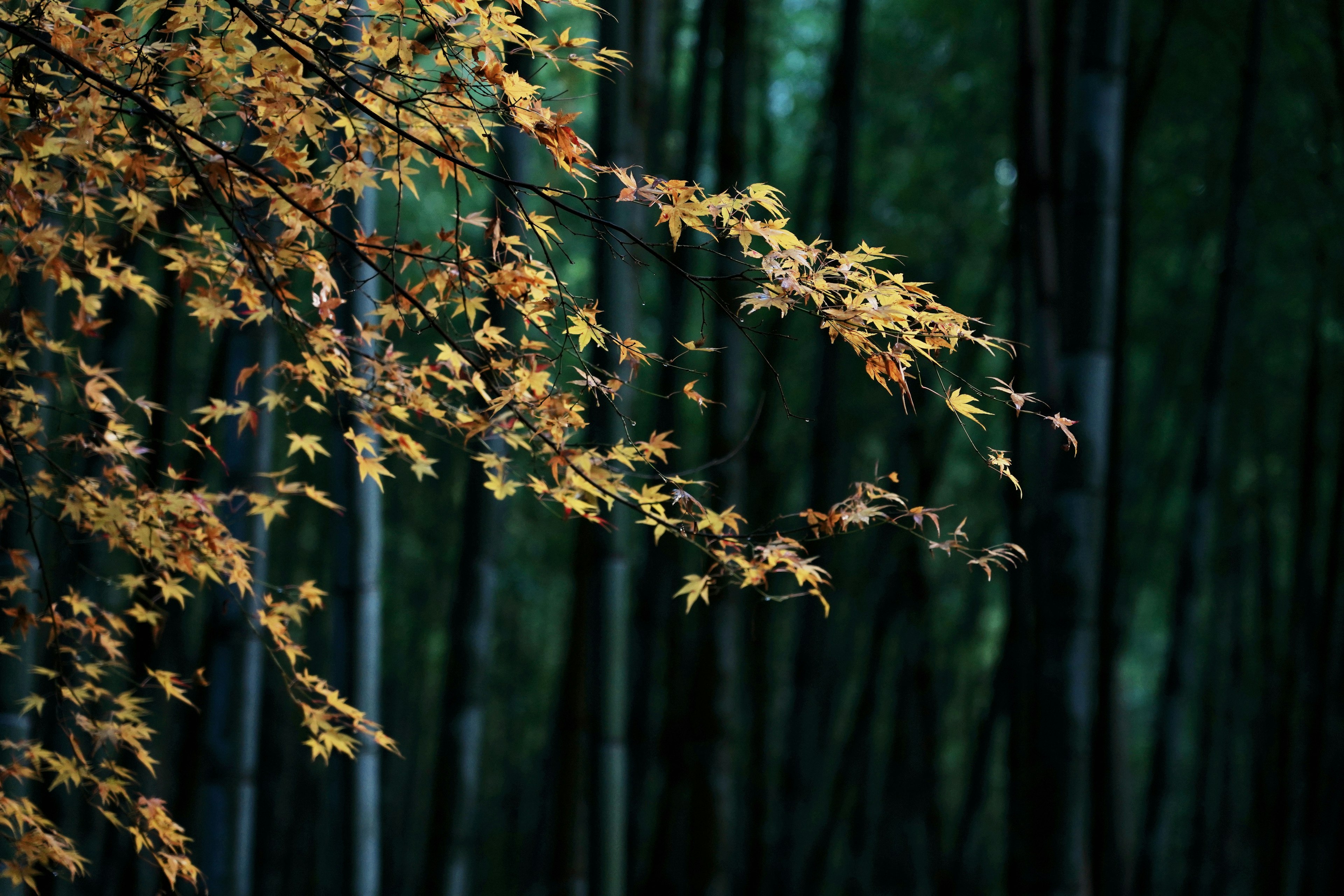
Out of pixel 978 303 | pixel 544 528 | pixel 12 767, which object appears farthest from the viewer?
pixel 544 528

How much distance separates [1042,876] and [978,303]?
10.9 ft

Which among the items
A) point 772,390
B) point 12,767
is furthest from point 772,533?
point 772,390

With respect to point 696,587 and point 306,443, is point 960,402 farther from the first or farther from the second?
point 306,443

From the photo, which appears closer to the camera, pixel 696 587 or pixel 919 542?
pixel 696 587

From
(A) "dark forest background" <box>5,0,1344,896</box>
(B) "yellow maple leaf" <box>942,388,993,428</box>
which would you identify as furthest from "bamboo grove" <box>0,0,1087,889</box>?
(A) "dark forest background" <box>5,0,1344,896</box>

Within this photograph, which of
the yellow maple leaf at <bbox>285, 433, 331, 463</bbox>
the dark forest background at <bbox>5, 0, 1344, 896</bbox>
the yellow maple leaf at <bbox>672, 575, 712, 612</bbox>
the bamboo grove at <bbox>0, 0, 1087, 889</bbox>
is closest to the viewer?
the bamboo grove at <bbox>0, 0, 1087, 889</bbox>

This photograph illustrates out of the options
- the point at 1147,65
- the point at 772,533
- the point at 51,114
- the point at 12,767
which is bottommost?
the point at 12,767

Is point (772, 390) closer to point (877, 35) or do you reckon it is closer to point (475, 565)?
point (877, 35)

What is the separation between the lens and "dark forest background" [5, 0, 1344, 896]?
118 inches

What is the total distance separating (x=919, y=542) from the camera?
568 cm

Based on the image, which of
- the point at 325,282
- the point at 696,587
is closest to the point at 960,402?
the point at 696,587

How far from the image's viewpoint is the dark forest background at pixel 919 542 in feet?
9.85

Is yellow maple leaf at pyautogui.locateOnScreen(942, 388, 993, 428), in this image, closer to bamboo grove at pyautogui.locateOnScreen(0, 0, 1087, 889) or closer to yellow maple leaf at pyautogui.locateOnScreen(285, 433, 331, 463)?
bamboo grove at pyautogui.locateOnScreen(0, 0, 1087, 889)

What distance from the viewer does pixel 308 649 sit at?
9.16m
